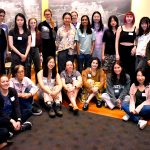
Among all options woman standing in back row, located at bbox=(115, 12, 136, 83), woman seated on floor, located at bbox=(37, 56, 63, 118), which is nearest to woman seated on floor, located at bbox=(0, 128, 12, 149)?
woman seated on floor, located at bbox=(37, 56, 63, 118)

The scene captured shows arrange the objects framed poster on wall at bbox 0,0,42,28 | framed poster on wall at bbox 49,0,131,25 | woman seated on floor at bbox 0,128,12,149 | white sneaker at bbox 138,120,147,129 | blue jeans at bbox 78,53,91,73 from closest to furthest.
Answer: woman seated on floor at bbox 0,128,12,149
white sneaker at bbox 138,120,147,129
blue jeans at bbox 78,53,91,73
framed poster on wall at bbox 0,0,42,28
framed poster on wall at bbox 49,0,131,25

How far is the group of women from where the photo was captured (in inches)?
145

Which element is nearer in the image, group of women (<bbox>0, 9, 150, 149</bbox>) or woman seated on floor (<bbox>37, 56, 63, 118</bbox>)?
group of women (<bbox>0, 9, 150, 149</bbox>)

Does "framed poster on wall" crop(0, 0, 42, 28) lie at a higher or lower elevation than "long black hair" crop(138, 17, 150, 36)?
higher

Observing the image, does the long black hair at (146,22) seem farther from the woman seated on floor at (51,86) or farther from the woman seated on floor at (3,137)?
the woman seated on floor at (3,137)

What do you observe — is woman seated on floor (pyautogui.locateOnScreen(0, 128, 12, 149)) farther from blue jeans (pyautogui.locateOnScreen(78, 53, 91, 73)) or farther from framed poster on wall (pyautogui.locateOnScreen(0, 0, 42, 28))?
framed poster on wall (pyautogui.locateOnScreen(0, 0, 42, 28))

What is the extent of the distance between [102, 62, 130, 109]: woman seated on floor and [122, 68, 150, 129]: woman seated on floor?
36cm

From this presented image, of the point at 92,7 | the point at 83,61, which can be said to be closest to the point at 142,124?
the point at 83,61

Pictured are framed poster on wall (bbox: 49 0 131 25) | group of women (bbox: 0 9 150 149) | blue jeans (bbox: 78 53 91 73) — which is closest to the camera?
group of women (bbox: 0 9 150 149)

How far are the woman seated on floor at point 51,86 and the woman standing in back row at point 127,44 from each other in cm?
115

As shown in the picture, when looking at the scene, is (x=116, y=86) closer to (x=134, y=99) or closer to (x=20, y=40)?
(x=134, y=99)

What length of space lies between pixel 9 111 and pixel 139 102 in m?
1.76

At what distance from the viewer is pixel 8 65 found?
17.2 feet

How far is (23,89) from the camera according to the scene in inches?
147
